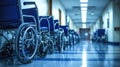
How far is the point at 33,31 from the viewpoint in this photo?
301 centimetres

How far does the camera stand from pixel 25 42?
2.78 m

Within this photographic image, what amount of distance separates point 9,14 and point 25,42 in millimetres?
515

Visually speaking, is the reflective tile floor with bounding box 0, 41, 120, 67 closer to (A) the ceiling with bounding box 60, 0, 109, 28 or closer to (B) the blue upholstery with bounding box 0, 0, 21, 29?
(B) the blue upholstery with bounding box 0, 0, 21, 29

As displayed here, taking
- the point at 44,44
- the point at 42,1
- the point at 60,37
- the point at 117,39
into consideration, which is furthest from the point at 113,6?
the point at 44,44

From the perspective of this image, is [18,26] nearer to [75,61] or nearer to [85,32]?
[75,61]

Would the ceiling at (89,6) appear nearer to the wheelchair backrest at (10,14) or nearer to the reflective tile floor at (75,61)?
the reflective tile floor at (75,61)

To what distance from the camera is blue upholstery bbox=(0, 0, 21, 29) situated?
2.89m

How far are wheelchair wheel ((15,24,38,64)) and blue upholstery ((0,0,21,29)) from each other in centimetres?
19

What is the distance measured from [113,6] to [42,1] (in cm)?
596

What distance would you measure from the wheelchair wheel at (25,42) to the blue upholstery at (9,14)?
0.62 feet

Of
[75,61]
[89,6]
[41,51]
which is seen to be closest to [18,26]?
[41,51]

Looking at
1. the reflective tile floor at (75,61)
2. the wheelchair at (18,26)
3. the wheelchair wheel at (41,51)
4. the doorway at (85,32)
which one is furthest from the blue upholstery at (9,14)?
the doorway at (85,32)

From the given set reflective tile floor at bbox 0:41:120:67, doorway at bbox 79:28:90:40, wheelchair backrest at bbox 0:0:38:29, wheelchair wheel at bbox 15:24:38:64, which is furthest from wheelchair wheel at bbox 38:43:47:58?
doorway at bbox 79:28:90:40

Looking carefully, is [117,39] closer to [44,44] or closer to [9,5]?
[44,44]
